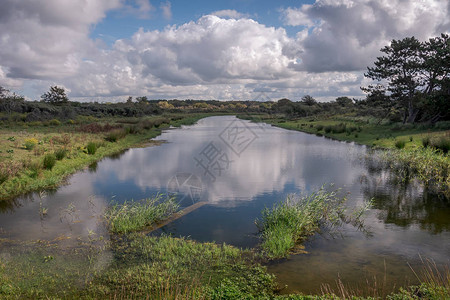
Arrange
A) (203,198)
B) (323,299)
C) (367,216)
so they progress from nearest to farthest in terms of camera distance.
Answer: (323,299)
(367,216)
(203,198)

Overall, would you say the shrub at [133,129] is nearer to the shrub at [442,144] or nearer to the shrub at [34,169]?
the shrub at [34,169]

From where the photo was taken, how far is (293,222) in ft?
32.0

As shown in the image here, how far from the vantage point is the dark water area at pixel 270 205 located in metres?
8.15

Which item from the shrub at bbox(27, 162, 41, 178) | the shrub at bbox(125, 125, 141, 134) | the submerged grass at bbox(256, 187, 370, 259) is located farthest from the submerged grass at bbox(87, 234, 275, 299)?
the shrub at bbox(125, 125, 141, 134)

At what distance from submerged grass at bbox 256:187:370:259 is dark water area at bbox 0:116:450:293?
38 cm

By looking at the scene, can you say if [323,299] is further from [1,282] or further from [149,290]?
[1,282]

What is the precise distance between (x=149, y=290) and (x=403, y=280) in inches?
227

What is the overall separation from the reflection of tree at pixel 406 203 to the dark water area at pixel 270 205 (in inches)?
1.5

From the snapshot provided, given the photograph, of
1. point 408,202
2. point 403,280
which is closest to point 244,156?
point 408,202

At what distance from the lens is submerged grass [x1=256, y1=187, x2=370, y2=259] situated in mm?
8742

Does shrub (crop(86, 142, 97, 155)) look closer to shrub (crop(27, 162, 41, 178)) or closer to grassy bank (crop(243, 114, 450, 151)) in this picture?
shrub (crop(27, 162, 41, 178))

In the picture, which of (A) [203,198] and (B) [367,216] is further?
(A) [203,198]

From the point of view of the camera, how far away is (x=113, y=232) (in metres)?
9.89

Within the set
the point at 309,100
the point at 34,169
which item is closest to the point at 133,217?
the point at 34,169
